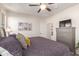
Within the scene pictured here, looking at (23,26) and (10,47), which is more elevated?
(23,26)

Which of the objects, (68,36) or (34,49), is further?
(68,36)

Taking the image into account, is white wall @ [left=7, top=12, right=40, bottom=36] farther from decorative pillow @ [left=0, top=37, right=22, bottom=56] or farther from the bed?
decorative pillow @ [left=0, top=37, right=22, bottom=56]

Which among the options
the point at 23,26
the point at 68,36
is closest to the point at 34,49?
the point at 23,26

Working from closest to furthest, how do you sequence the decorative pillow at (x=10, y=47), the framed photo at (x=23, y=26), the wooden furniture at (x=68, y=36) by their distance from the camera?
the decorative pillow at (x=10, y=47), the framed photo at (x=23, y=26), the wooden furniture at (x=68, y=36)

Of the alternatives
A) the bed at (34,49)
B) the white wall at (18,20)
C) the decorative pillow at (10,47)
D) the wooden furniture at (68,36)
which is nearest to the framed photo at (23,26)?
the white wall at (18,20)

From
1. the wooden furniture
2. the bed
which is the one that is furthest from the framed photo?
the wooden furniture

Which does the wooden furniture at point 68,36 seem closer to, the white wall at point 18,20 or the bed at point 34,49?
the bed at point 34,49

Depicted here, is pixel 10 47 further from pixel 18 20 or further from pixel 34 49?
pixel 18 20

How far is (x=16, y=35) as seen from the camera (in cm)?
127

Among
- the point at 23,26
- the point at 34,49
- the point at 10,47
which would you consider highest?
the point at 23,26

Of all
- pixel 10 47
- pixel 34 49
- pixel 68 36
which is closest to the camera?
pixel 10 47

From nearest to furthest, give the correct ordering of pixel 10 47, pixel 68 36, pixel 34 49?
pixel 10 47, pixel 34 49, pixel 68 36

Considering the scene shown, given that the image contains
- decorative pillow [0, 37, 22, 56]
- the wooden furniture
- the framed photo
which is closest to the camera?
decorative pillow [0, 37, 22, 56]

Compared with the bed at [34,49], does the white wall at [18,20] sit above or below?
above
